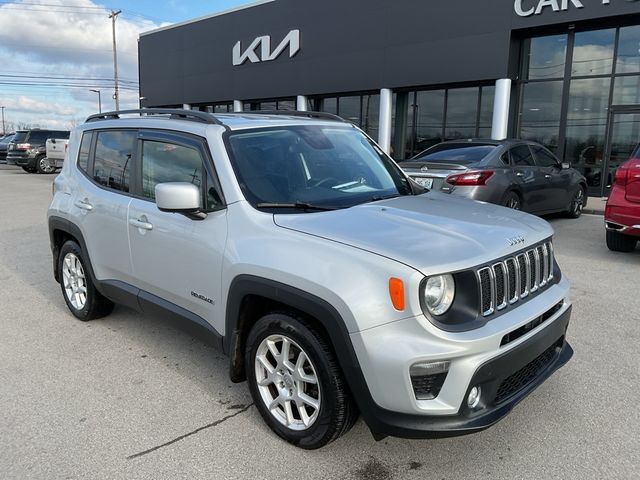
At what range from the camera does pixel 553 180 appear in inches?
387

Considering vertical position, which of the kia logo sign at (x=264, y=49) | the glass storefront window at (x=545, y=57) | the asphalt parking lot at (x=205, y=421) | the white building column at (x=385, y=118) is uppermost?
the kia logo sign at (x=264, y=49)

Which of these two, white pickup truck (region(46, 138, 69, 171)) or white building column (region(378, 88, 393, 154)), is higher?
white building column (region(378, 88, 393, 154))

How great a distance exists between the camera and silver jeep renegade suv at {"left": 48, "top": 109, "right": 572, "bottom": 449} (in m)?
2.44

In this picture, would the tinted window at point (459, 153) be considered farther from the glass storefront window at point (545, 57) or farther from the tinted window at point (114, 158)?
the glass storefront window at point (545, 57)

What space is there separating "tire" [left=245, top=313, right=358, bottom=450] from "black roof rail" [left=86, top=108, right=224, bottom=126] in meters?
1.48

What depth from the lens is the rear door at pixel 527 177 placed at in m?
8.81

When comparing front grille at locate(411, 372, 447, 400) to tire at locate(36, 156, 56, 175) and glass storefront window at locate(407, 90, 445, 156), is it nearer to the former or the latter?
glass storefront window at locate(407, 90, 445, 156)

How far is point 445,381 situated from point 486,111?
1629cm

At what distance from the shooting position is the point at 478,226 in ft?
9.79

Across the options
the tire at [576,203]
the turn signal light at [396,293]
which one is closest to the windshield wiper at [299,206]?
the turn signal light at [396,293]

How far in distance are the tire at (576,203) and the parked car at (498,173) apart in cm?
53

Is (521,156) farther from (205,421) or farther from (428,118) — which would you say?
(428,118)

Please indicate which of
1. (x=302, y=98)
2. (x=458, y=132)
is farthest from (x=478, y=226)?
(x=302, y=98)

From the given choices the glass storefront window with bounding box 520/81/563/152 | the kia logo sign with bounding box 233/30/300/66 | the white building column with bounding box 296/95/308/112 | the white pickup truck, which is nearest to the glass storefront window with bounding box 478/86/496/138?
the glass storefront window with bounding box 520/81/563/152
